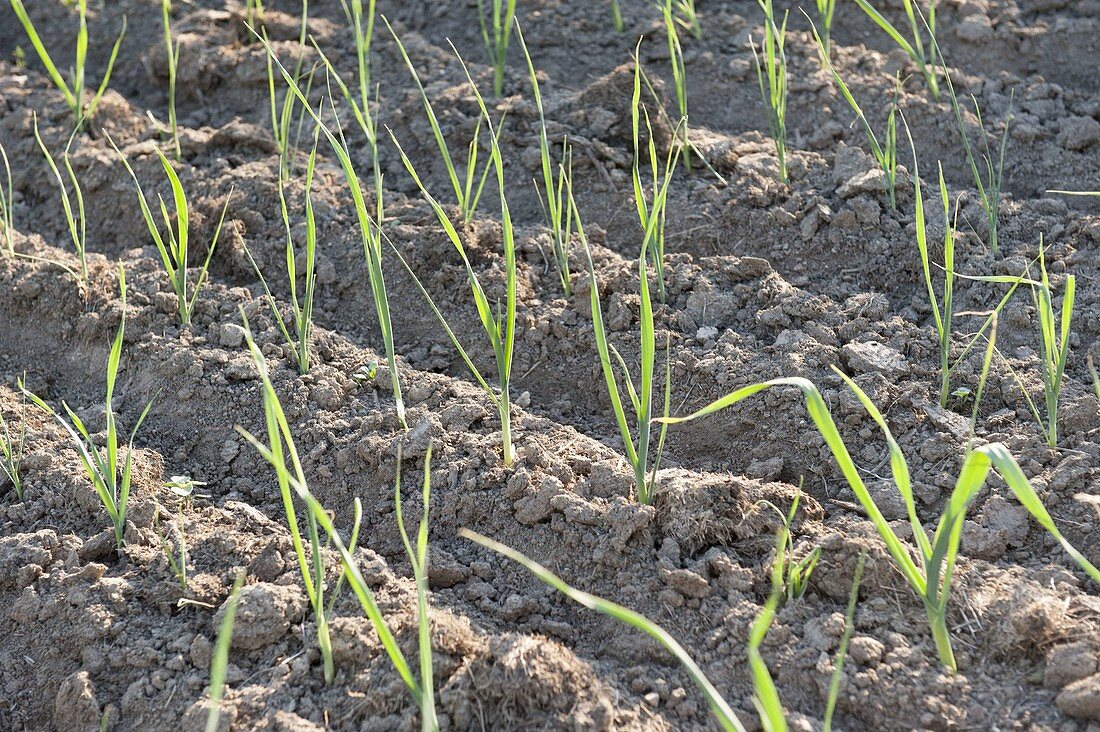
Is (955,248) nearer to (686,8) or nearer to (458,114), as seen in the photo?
(686,8)

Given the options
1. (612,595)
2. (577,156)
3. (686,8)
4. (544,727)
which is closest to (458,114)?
(577,156)

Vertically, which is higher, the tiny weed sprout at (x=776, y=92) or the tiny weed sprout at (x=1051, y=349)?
the tiny weed sprout at (x=776, y=92)

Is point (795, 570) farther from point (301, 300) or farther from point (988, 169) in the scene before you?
point (988, 169)

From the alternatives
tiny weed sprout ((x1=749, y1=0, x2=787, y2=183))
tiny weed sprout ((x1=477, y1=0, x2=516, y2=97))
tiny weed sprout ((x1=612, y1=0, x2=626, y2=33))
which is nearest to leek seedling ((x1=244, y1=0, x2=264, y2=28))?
tiny weed sprout ((x1=477, y1=0, x2=516, y2=97))

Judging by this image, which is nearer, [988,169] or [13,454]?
[13,454]

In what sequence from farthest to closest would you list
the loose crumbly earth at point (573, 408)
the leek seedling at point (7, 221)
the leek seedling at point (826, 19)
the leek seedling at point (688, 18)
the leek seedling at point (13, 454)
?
the leek seedling at point (688, 18)
the leek seedling at point (826, 19)
the leek seedling at point (7, 221)
the leek seedling at point (13, 454)
the loose crumbly earth at point (573, 408)

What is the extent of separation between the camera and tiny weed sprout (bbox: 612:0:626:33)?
271 cm

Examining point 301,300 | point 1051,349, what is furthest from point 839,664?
point 301,300

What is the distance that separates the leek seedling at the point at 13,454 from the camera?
1669 mm

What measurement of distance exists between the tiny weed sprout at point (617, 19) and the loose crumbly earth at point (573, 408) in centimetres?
3

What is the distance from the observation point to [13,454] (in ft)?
5.72

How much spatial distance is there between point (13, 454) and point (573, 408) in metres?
0.97

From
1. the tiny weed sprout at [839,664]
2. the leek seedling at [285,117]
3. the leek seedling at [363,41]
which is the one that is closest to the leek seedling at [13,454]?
the leek seedling at [285,117]

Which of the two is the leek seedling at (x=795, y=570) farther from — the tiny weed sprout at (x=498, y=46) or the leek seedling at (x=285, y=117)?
the tiny weed sprout at (x=498, y=46)
